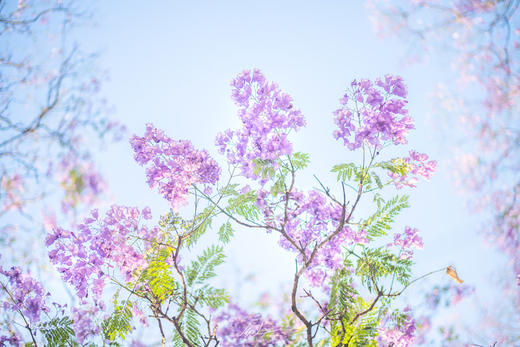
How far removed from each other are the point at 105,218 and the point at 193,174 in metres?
0.73

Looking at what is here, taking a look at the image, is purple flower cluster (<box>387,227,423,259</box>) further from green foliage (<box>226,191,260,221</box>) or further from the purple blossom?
the purple blossom

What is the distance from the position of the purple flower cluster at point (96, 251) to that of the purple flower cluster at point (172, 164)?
0.35 metres

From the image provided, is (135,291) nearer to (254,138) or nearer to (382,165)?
(254,138)

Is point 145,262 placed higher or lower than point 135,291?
higher

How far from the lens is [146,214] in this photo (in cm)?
238

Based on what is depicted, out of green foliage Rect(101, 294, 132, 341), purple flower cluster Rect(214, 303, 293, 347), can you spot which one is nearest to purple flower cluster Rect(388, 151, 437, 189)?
purple flower cluster Rect(214, 303, 293, 347)

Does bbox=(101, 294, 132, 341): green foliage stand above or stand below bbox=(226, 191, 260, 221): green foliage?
below

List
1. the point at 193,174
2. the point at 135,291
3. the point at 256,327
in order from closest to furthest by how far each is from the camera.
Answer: the point at 135,291
the point at 193,174
the point at 256,327

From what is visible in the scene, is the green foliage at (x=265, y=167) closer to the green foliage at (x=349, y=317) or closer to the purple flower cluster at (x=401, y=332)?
the green foliage at (x=349, y=317)

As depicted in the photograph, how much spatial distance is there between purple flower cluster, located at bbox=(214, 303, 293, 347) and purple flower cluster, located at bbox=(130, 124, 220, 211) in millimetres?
1106

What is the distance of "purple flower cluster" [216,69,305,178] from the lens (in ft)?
7.02

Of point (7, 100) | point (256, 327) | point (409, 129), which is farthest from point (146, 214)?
point (7, 100)

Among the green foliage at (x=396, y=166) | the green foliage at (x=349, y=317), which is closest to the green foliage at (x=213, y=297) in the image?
the green foliage at (x=349, y=317)

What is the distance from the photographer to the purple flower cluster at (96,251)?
2.11 metres
